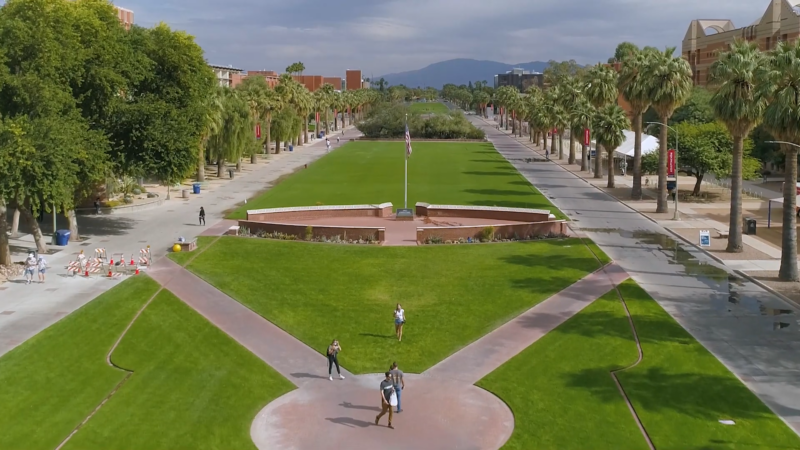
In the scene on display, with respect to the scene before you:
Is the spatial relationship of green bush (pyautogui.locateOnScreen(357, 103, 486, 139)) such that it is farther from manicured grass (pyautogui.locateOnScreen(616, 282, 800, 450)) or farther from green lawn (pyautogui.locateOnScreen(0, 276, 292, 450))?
manicured grass (pyautogui.locateOnScreen(616, 282, 800, 450))

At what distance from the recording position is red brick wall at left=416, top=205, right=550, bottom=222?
168 ft

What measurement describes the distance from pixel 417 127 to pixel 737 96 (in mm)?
100993

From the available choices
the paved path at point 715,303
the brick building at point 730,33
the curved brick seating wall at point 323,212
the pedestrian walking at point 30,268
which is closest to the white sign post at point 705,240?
the paved path at point 715,303

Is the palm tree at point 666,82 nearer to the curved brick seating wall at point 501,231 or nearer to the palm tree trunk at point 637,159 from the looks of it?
the palm tree trunk at point 637,159

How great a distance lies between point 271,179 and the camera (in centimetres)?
7775

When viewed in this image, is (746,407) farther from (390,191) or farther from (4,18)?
(390,191)

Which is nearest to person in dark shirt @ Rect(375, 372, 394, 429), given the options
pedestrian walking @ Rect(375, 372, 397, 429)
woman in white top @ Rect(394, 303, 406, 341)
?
pedestrian walking @ Rect(375, 372, 397, 429)

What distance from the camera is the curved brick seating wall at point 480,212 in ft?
169

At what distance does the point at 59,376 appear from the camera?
24.4 m

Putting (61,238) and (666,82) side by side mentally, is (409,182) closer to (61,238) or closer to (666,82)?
(666,82)

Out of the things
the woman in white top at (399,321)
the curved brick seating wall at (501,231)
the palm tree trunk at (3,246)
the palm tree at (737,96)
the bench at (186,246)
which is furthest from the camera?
the curved brick seating wall at (501,231)

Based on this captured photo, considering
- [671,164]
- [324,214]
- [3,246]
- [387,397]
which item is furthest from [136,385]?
[671,164]

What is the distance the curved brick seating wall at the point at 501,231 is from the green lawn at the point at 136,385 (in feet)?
56.3

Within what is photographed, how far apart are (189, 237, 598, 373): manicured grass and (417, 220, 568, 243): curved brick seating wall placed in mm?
1463
